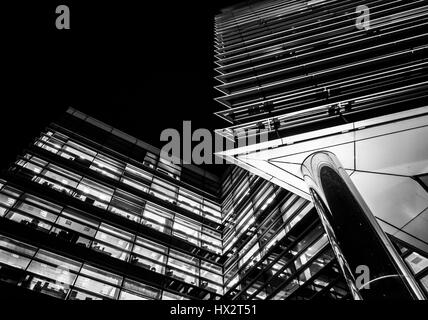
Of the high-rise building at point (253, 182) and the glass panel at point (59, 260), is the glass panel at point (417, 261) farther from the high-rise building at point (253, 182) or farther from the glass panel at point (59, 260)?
the glass panel at point (59, 260)

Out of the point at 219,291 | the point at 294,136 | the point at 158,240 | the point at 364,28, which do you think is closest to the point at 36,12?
the point at 294,136

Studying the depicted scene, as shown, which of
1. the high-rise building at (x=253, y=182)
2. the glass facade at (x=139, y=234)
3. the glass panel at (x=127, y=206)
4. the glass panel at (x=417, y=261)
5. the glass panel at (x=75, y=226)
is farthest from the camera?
the glass panel at (x=127, y=206)

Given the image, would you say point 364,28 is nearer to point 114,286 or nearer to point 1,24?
point 1,24

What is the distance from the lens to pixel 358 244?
257 cm

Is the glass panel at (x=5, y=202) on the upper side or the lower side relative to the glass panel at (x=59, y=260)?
upper

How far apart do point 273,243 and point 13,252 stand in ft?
30.3

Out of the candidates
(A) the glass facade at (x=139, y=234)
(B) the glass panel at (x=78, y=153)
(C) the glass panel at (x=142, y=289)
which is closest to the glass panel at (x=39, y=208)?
(A) the glass facade at (x=139, y=234)

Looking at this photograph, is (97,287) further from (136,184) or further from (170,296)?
(136,184)

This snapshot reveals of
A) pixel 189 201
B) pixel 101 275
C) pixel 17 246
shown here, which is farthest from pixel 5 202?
pixel 189 201

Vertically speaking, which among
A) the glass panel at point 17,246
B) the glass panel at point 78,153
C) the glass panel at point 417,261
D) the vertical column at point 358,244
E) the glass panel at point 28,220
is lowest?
the vertical column at point 358,244

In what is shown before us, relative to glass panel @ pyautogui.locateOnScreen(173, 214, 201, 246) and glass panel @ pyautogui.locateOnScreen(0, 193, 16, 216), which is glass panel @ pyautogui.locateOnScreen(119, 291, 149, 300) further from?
glass panel @ pyautogui.locateOnScreen(0, 193, 16, 216)

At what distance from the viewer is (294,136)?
6.21m

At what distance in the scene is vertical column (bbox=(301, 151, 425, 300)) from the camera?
223 cm

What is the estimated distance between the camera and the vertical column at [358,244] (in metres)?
2.23
